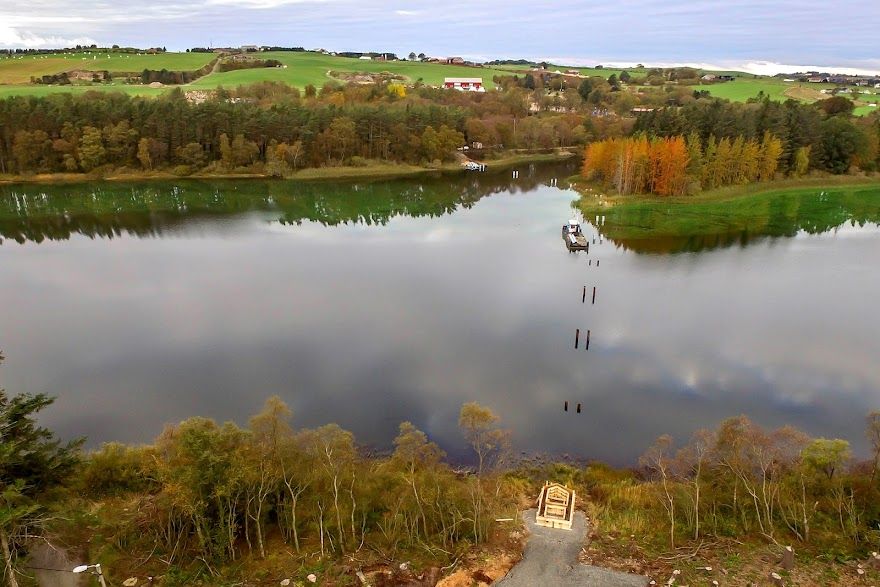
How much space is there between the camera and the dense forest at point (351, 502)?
45.4 feet

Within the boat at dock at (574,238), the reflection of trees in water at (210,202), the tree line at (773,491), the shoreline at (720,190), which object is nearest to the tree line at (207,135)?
the reflection of trees in water at (210,202)

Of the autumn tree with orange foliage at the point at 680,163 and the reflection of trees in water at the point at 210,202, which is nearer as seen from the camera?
the reflection of trees in water at the point at 210,202

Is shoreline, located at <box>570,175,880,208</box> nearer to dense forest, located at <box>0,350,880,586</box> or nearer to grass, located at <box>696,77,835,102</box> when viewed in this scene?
dense forest, located at <box>0,350,880,586</box>

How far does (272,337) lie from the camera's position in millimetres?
26672

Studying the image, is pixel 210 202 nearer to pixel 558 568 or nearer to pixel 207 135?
pixel 207 135

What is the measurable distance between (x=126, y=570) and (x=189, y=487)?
10.2ft

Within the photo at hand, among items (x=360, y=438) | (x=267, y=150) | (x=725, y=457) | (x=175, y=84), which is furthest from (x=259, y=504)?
(x=175, y=84)

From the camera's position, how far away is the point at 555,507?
16703mm

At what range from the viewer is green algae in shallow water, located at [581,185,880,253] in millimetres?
42969

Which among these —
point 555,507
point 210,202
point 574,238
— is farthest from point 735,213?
point 210,202

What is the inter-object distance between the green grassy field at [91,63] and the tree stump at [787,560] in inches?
4614

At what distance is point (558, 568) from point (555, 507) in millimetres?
2122

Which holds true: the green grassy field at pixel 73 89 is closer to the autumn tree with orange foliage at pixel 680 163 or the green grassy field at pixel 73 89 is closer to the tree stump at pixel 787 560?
the autumn tree with orange foliage at pixel 680 163

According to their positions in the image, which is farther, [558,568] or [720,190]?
[720,190]
